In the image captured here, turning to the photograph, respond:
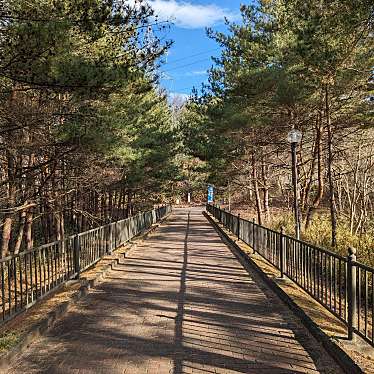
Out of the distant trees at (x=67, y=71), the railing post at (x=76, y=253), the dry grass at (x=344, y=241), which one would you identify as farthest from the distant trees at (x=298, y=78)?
the railing post at (x=76, y=253)

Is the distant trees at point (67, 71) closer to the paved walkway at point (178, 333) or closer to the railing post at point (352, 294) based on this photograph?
the paved walkway at point (178, 333)

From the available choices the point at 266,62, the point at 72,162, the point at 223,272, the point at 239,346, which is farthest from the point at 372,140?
the point at 239,346

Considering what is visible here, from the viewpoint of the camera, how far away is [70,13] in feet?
22.6

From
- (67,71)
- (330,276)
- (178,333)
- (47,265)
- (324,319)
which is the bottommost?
(178,333)

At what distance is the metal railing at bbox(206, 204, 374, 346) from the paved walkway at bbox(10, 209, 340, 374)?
0.54 metres

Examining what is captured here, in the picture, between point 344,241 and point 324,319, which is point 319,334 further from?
point 344,241

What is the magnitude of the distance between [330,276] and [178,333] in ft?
7.33

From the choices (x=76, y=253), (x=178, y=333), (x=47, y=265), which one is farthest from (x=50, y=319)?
(x=76, y=253)

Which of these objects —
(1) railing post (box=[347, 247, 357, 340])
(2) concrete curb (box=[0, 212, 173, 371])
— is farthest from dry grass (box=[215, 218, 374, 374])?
(2) concrete curb (box=[0, 212, 173, 371])

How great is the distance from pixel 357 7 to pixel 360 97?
866 centimetres

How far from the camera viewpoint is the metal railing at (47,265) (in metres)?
5.86

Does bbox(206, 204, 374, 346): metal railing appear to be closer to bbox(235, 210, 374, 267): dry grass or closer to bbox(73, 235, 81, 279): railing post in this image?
bbox(235, 210, 374, 267): dry grass

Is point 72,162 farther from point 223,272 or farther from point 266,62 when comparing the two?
point 266,62

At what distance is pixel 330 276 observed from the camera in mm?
6020
